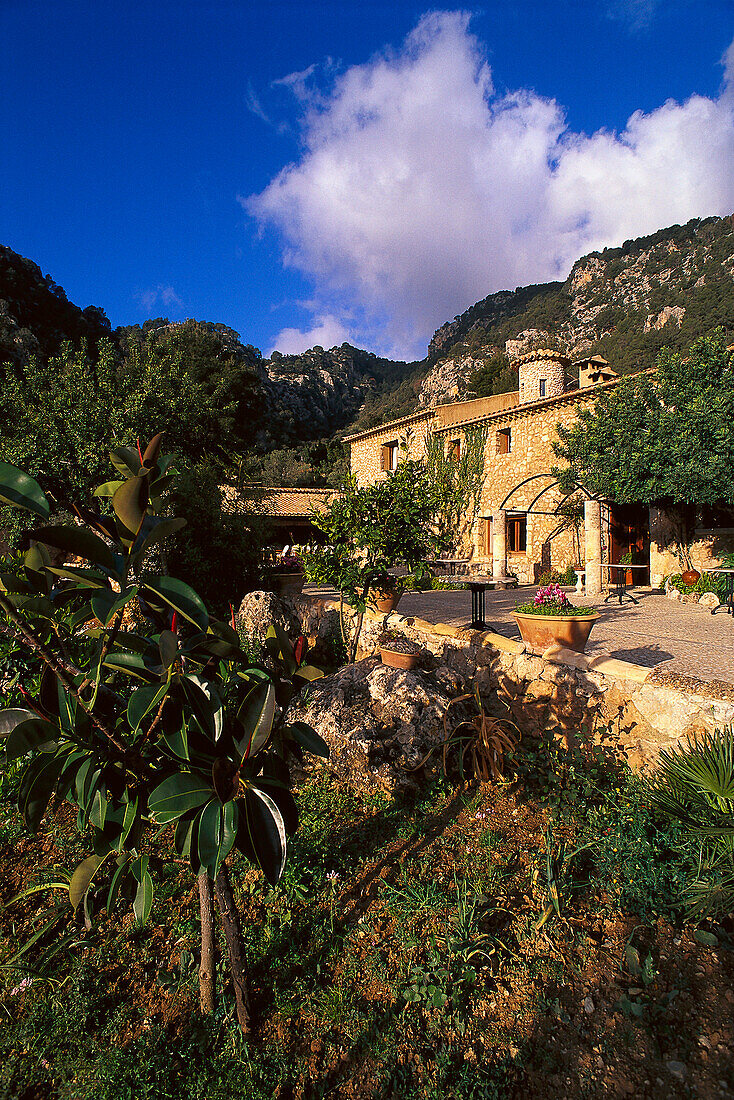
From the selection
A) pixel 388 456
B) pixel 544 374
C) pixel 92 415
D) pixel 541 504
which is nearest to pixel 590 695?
pixel 92 415

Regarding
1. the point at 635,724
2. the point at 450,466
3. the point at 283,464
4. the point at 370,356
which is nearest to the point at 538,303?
the point at 370,356

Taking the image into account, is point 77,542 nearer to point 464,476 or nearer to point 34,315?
point 464,476

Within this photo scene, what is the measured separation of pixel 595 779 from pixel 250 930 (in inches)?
92.4

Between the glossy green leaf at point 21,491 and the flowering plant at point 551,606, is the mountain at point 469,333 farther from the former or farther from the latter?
the glossy green leaf at point 21,491

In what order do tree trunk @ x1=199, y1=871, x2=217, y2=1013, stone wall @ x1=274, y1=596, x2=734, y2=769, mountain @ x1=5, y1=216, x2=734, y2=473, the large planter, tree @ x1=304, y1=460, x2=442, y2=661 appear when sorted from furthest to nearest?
mountain @ x1=5, y1=216, x2=734, y2=473
tree @ x1=304, y1=460, x2=442, y2=661
the large planter
stone wall @ x1=274, y1=596, x2=734, y2=769
tree trunk @ x1=199, y1=871, x2=217, y2=1013

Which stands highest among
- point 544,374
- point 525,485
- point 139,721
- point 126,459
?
point 544,374

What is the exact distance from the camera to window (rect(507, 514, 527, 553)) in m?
16.3

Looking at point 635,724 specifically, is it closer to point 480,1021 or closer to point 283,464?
point 480,1021

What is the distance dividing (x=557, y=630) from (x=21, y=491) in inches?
203

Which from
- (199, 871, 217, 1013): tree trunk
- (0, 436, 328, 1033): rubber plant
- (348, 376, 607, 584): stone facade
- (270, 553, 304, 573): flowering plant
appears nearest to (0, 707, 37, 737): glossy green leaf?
(0, 436, 328, 1033): rubber plant

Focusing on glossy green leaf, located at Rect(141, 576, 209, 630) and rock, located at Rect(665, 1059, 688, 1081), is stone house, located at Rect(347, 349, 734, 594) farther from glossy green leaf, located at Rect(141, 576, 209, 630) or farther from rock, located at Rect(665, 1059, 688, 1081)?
glossy green leaf, located at Rect(141, 576, 209, 630)

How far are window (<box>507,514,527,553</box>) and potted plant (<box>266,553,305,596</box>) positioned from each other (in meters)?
9.14

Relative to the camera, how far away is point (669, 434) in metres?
11.0

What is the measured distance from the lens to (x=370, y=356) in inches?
2547
